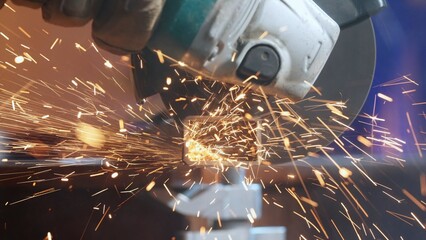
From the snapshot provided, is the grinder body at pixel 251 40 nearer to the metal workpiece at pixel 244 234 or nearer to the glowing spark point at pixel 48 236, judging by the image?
the metal workpiece at pixel 244 234

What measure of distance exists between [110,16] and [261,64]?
0.79 ft

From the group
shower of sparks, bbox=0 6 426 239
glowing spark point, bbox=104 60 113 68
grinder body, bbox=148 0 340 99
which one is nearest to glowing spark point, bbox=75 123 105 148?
shower of sparks, bbox=0 6 426 239

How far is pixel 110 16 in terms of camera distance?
680mm

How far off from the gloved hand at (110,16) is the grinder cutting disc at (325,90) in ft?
1.05

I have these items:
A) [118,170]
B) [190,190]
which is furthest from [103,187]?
[190,190]

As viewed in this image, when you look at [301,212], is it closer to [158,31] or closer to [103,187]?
[103,187]

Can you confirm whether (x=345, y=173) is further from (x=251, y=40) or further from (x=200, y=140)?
(x=251, y=40)

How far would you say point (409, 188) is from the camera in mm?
1362

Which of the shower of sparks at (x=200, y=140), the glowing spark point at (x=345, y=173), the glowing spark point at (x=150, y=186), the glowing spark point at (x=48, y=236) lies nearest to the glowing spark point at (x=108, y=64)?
the shower of sparks at (x=200, y=140)

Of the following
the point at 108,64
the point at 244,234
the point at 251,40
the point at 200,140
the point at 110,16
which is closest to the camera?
the point at 110,16

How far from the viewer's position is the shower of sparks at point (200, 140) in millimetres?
1115

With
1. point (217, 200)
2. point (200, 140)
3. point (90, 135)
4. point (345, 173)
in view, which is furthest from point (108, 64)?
point (345, 173)

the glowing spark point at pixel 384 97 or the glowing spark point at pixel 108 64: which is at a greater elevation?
the glowing spark point at pixel 108 64

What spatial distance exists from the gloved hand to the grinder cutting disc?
32 cm
